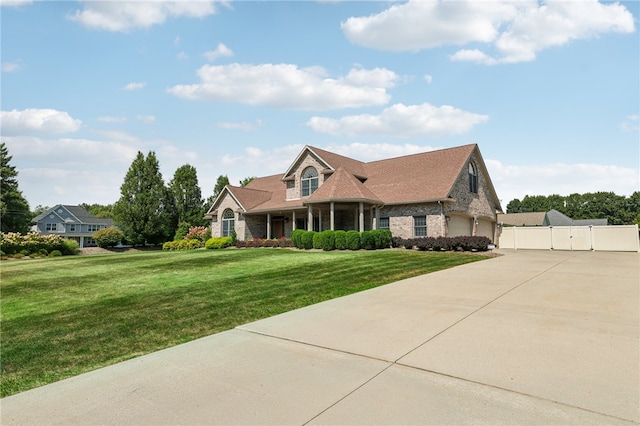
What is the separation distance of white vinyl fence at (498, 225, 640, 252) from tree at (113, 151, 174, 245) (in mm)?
34080

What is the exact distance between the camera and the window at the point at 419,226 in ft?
73.6

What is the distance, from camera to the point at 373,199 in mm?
22719

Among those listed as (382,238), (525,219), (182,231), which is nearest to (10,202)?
(182,231)

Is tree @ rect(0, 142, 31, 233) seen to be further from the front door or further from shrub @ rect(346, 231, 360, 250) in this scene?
shrub @ rect(346, 231, 360, 250)

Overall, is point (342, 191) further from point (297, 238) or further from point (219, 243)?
point (219, 243)

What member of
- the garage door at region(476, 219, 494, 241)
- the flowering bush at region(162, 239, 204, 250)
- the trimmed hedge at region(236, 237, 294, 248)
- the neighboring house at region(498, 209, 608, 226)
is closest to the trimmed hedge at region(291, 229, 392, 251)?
the trimmed hedge at region(236, 237, 294, 248)

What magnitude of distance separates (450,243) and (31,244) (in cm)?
3135

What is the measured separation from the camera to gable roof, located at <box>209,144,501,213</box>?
22.6m

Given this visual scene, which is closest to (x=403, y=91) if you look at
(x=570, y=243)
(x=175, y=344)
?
(x=175, y=344)

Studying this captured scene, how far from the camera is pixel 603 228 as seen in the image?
2239cm

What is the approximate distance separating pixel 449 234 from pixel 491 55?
1236 cm

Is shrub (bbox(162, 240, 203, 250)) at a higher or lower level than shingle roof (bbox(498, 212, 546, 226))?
lower

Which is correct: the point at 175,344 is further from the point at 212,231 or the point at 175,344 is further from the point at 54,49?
the point at 212,231

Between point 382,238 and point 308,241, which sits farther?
point 308,241
